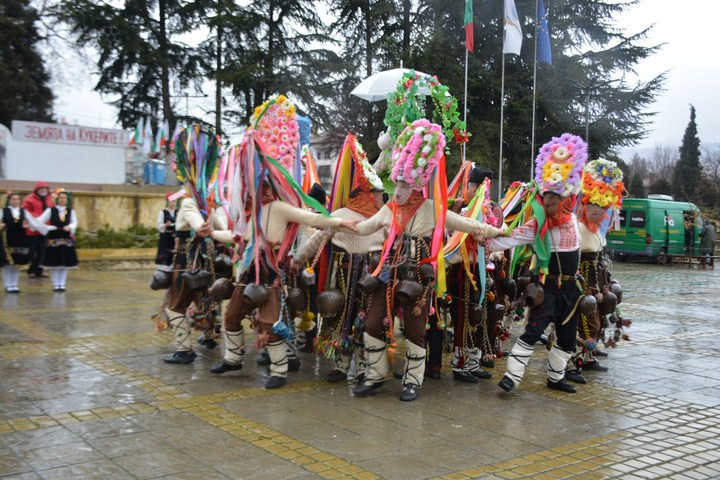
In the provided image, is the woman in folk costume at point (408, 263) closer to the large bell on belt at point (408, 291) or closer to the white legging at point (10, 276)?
the large bell on belt at point (408, 291)

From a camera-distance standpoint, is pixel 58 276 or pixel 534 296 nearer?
pixel 534 296

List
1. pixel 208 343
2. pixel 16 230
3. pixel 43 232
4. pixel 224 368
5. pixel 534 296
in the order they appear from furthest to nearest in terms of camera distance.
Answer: pixel 16 230 → pixel 43 232 → pixel 208 343 → pixel 224 368 → pixel 534 296

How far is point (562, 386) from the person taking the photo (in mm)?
6535

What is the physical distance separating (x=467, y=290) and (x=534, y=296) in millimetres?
829

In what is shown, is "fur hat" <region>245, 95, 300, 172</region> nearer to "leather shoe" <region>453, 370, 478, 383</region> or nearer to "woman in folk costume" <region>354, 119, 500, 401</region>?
"woman in folk costume" <region>354, 119, 500, 401</region>

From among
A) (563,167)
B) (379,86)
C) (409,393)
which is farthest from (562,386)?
(379,86)

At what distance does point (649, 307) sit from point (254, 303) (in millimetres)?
8903

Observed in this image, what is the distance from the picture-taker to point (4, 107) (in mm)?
27234

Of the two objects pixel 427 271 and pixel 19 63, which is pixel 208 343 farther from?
pixel 19 63

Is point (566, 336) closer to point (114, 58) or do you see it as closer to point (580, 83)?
point (580, 83)

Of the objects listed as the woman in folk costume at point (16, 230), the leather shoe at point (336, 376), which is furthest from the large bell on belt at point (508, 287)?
the woman in folk costume at point (16, 230)

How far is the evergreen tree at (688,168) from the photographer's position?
1834 inches

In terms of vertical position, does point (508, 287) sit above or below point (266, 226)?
below

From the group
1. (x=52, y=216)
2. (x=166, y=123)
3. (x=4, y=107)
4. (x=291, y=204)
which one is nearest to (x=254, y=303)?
(x=291, y=204)
